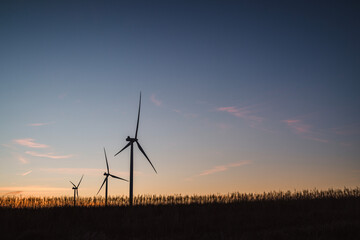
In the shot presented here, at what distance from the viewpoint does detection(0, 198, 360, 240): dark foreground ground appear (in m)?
24.1

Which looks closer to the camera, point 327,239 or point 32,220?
point 327,239

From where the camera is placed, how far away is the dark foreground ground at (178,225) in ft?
79.2

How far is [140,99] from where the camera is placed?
51.1m

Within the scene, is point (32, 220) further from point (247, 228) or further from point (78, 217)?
point (247, 228)

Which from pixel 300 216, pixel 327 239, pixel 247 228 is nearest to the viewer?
pixel 327 239

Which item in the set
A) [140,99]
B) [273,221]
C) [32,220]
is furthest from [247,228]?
[140,99]

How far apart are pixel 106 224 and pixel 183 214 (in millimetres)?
11188

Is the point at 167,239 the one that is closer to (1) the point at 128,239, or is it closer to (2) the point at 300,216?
(1) the point at 128,239

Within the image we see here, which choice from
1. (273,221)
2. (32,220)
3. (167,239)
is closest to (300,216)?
(273,221)

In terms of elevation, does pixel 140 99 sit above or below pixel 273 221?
above

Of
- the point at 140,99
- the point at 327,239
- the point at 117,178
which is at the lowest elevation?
the point at 327,239

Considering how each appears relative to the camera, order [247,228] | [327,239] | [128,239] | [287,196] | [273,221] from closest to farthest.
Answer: [327,239] < [128,239] < [247,228] < [273,221] < [287,196]

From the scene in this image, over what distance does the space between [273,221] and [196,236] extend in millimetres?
11384

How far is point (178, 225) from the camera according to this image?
99.5 ft
